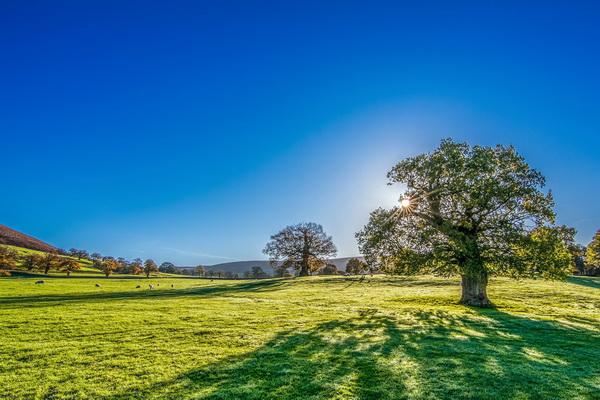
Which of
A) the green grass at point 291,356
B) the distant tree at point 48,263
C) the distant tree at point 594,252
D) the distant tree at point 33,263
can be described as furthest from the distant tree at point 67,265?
the distant tree at point 594,252

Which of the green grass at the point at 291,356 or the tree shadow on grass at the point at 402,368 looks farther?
the green grass at the point at 291,356

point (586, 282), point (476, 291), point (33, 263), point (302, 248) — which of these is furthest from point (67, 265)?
point (586, 282)

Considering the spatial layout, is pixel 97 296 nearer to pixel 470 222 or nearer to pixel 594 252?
pixel 470 222

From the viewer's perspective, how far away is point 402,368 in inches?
425

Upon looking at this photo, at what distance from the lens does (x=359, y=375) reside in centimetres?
1008

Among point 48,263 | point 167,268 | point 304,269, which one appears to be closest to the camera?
point 304,269

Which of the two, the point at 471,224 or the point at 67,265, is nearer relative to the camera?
the point at 471,224

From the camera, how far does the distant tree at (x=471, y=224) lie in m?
28.4

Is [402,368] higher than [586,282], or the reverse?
[402,368]

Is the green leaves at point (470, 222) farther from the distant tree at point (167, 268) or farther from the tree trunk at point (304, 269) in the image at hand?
the distant tree at point (167, 268)

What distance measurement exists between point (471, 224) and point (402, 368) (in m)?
23.4

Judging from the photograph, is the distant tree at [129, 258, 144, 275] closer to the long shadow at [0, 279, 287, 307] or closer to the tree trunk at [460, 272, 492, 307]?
the long shadow at [0, 279, 287, 307]

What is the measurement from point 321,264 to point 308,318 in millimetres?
72915

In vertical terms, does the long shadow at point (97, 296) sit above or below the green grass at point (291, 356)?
above
